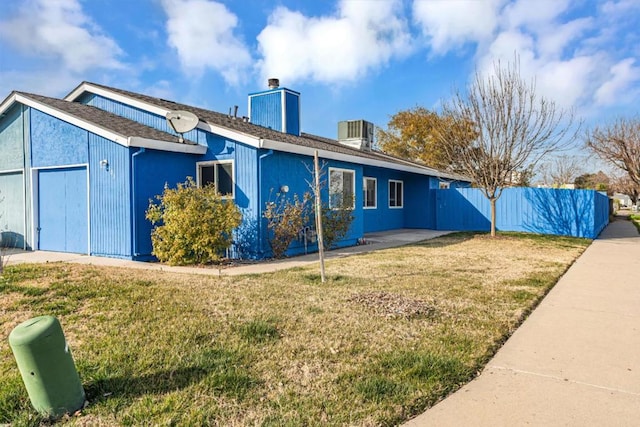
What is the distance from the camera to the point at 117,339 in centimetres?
422

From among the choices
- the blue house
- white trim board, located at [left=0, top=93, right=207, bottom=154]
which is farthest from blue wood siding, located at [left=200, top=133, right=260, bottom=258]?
white trim board, located at [left=0, top=93, right=207, bottom=154]

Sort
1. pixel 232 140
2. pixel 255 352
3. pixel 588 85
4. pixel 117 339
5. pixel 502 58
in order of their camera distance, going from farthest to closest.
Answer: pixel 588 85 → pixel 502 58 → pixel 232 140 → pixel 117 339 → pixel 255 352

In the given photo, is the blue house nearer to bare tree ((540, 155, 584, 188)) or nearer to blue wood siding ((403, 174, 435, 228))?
blue wood siding ((403, 174, 435, 228))

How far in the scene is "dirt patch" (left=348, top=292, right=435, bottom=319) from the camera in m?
5.10

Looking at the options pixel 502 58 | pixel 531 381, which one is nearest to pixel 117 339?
pixel 531 381

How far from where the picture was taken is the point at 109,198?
9.72 meters

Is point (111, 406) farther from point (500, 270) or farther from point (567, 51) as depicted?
point (567, 51)

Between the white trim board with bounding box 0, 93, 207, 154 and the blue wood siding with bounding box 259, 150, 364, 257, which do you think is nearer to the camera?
the white trim board with bounding box 0, 93, 207, 154

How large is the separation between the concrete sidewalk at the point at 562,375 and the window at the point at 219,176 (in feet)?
24.4

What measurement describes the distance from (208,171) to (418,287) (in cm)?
664

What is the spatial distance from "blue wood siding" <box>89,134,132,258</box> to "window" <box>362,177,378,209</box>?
9676 millimetres

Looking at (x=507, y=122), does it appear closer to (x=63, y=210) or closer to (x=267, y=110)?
(x=267, y=110)

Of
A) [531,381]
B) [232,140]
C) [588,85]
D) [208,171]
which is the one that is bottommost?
[531,381]

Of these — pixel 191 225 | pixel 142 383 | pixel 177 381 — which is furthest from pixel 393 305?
pixel 191 225
